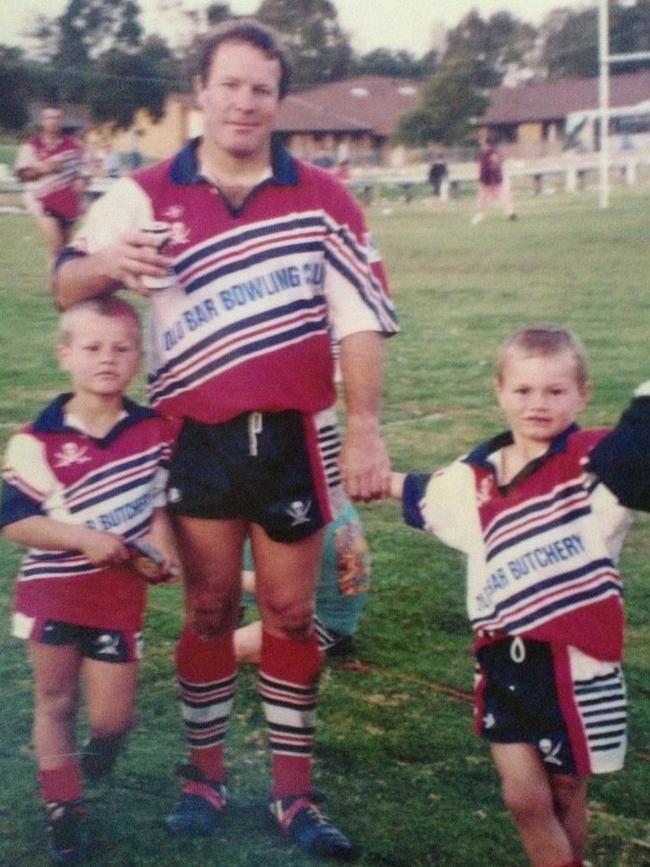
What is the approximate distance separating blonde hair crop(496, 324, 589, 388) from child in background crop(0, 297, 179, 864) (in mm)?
804

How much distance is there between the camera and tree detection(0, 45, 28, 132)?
115 feet

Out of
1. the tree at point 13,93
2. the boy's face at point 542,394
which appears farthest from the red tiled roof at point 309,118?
the boy's face at point 542,394

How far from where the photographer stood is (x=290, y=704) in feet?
11.8

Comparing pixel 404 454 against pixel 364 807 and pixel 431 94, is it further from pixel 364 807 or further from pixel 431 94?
pixel 431 94

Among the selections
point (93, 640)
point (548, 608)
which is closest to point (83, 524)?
point (93, 640)

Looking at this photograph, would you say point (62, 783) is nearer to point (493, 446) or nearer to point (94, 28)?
point (493, 446)

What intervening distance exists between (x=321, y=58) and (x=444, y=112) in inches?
284

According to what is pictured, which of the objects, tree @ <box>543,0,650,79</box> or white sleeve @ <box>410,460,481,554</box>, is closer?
white sleeve @ <box>410,460,481,554</box>

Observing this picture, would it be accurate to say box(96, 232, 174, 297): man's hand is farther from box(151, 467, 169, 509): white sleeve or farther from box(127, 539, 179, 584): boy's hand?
box(127, 539, 179, 584): boy's hand

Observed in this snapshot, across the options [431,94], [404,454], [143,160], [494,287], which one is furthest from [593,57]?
[404,454]

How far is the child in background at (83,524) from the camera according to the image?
3.38 m

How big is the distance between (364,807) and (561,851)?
2.36 ft

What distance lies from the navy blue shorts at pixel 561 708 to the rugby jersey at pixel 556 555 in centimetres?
3

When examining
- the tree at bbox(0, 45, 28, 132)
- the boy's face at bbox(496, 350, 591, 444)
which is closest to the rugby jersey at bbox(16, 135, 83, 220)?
the boy's face at bbox(496, 350, 591, 444)
